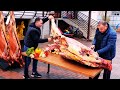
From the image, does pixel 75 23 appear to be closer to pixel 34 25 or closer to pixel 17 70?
pixel 17 70

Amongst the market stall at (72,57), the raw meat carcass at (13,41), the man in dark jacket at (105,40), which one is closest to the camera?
the market stall at (72,57)

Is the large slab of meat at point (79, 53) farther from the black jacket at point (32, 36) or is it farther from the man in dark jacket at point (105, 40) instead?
the black jacket at point (32, 36)

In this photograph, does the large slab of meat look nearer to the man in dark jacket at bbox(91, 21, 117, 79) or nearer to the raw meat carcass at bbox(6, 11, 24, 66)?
the man in dark jacket at bbox(91, 21, 117, 79)

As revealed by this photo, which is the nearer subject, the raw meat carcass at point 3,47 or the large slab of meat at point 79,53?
the large slab of meat at point 79,53

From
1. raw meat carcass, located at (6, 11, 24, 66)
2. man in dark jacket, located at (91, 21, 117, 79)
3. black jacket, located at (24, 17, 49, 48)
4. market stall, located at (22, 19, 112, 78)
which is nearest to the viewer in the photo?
market stall, located at (22, 19, 112, 78)

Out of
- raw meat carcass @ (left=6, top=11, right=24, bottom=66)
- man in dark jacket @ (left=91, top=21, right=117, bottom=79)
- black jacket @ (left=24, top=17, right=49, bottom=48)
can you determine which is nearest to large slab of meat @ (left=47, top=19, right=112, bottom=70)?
man in dark jacket @ (left=91, top=21, right=117, bottom=79)

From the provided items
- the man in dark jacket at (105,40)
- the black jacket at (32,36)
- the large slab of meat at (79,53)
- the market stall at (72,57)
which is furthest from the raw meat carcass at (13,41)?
the man in dark jacket at (105,40)

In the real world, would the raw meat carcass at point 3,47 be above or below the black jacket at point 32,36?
below

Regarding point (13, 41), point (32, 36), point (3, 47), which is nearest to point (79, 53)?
point (32, 36)

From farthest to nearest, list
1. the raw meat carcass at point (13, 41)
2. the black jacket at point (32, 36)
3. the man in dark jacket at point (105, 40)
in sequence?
the raw meat carcass at point (13, 41) < the black jacket at point (32, 36) < the man in dark jacket at point (105, 40)

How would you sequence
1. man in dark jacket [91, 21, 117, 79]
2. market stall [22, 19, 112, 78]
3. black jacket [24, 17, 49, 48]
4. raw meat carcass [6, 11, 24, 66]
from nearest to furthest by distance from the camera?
market stall [22, 19, 112, 78] → man in dark jacket [91, 21, 117, 79] → black jacket [24, 17, 49, 48] → raw meat carcass [6, 11, 24, 66]

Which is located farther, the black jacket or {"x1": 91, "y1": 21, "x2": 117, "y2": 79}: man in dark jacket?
the black jacket

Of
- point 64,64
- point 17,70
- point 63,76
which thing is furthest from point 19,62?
point 64,64
